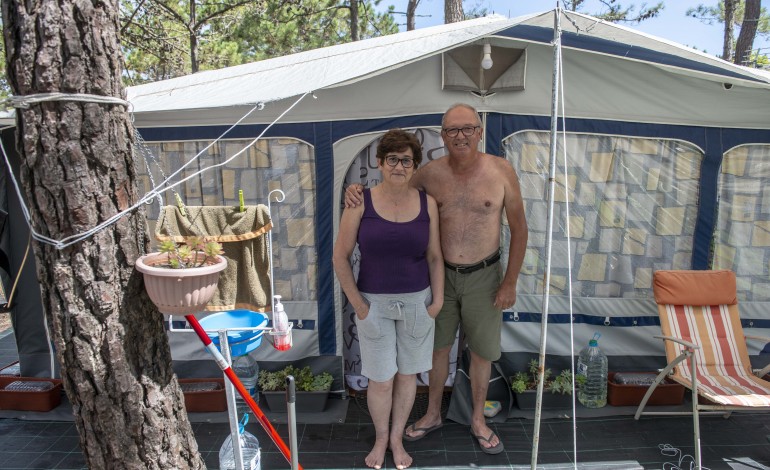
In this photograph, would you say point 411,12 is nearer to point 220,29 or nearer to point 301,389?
point 220,29

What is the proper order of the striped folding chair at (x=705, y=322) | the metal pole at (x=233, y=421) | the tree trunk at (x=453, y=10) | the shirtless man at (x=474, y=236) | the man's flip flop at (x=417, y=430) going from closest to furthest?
the metal pole at (x=233, y=421) < the shirtless man at (x=474, y=236) < the man's flip flop at (x=417, y=430) < the striped folding chair at (x=705, y=322) < the tree trunk at (x=453, y=10)

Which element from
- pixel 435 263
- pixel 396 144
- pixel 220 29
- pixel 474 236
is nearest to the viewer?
pixel 396 144

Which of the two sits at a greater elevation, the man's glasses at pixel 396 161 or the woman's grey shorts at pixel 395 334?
the man's glasses at pixel 396 161

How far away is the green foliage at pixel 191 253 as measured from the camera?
1590 millimetres

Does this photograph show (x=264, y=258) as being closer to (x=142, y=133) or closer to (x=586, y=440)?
(x=142, y=133)

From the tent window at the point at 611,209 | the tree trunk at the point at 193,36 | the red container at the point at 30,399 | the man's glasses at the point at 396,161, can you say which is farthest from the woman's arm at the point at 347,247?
the tree trunk at the point at 193,36

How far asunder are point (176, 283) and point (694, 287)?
295cm

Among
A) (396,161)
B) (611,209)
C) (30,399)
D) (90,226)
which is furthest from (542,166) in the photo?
(30,399)

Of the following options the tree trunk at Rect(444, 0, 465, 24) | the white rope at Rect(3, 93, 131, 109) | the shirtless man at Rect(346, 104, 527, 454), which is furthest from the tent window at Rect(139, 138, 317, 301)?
the tree trunk at Rect(444, 0, 465, 24)

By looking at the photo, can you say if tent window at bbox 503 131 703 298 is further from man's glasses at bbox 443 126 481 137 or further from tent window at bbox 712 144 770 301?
man's glasses at bbox 443 126 481 137

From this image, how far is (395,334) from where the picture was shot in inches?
95.3

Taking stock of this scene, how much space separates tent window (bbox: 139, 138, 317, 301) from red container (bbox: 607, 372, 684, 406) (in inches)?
79.3

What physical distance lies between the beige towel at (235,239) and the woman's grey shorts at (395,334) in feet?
2.78

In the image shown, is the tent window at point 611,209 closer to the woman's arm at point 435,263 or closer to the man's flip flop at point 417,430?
the woman's arm at point 435,263
